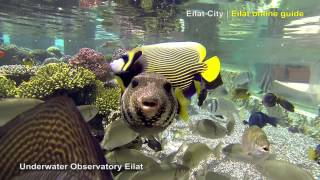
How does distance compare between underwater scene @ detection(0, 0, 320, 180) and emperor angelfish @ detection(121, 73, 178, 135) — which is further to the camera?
emperor angelfish @ detection(121, 73, 178, 135)

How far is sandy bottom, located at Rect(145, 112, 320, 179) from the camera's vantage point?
18.1 ft

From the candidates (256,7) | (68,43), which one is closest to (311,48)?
(256,7)

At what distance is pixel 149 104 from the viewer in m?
1.40

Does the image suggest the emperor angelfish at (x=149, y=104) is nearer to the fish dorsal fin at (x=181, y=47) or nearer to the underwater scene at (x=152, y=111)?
the underwater scene at (x=152, y=111)

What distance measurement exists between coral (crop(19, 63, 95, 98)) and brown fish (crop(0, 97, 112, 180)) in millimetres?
4826

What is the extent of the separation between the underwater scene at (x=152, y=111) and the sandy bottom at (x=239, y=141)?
1.3 inches

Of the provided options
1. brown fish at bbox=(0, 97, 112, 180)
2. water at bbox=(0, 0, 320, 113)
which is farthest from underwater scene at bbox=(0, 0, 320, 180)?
water at bbox=(0, 0, 320, 113)

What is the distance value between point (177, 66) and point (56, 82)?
4.32 m

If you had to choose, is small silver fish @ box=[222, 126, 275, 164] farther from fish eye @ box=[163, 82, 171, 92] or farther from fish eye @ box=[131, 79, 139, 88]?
fish eye @ box=[131, 79, 139, 88]

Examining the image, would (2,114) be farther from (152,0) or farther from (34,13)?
(34,13)

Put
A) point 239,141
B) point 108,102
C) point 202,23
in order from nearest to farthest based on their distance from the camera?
point 108,102 → point 239,141 → point 202,23

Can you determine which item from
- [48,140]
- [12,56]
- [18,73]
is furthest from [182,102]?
[12,56]

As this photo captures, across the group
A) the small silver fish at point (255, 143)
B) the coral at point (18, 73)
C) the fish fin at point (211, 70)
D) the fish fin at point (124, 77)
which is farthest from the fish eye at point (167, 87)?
the coral at point (18, 73)

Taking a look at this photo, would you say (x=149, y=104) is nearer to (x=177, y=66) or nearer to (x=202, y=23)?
(x=177, y=66)
